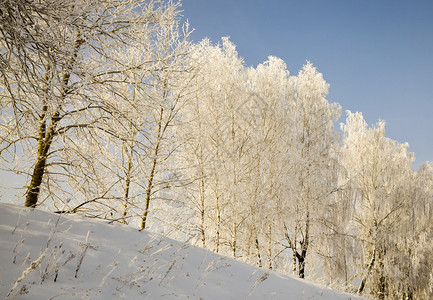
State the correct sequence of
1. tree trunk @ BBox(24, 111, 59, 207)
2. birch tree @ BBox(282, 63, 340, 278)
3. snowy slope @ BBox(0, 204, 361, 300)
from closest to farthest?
snowy slope @ BBox(0, 204, 361, 300), tree trunk @ BBox(24, 111, 59, 207), birch tree @ BBox(282, 63, 340, 278)

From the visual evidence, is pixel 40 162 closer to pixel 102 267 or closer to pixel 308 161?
pixel 102 267

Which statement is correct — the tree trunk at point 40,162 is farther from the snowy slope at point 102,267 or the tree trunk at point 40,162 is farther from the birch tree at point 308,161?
the birch tree at point 308,161

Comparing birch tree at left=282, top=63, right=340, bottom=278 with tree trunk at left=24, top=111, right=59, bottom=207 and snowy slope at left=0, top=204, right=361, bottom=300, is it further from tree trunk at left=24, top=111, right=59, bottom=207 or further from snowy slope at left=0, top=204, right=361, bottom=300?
tree trunk at left=24, top=111, right=59, bottom=207

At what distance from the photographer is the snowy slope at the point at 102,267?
1841mm

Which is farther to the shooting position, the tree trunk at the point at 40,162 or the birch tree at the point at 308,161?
the birch tree at the point at 308,161

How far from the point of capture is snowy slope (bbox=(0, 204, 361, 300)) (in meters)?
1.84

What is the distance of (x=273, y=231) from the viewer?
8.73 metres

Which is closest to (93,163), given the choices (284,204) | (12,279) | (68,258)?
(68,258)

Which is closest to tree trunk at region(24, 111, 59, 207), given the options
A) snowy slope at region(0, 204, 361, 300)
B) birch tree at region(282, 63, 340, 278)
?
snowy slope at region(0, 204, 361, 300)

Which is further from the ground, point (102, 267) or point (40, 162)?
point (40, 162)

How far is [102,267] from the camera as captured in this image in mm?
2295

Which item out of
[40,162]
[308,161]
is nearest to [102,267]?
[40,162]

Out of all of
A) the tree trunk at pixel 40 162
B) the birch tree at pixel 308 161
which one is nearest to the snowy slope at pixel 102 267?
the tree trunk at pixel 40 162

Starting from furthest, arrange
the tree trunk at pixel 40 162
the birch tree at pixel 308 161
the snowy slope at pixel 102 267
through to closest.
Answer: the birch tree at pixel 308 161 < the tree trunk at pixel 40 162 < the snowy slope at pixel 102 267
